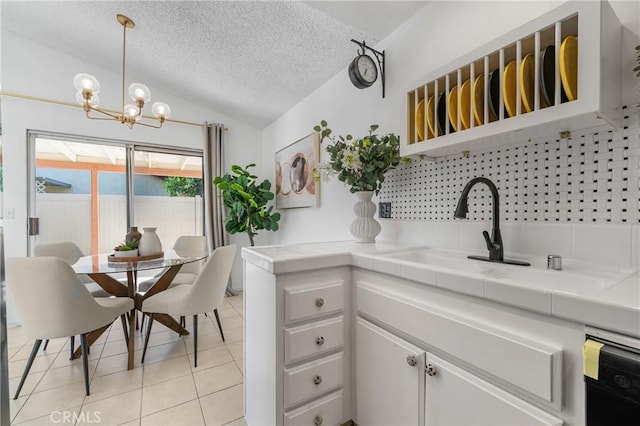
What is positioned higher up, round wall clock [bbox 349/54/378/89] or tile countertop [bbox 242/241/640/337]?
round wall clock [bbox 349/54/378/89]

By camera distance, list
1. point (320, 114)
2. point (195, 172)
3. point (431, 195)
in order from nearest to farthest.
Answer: point (431, 195) → point (320, 114) → point (195, 172)

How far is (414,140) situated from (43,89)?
3.98 m

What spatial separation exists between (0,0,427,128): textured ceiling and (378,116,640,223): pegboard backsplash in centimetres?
111

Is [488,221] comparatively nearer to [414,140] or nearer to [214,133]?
[414,140]

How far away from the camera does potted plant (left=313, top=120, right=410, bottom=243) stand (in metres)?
1.73

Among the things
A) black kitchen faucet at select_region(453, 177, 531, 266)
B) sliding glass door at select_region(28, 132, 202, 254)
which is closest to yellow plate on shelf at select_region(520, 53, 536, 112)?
black kitchen faucet at select_region(453, 177, 531, 266)

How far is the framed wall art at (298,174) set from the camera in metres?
2.90

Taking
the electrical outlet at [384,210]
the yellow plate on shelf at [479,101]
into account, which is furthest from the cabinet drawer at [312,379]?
the yellow plate on shelf at [479,101]

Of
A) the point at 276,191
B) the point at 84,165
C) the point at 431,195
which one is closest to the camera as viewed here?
the point at 431,195

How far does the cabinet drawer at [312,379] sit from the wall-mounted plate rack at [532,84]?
1151mm

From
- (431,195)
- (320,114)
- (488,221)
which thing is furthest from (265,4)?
(488,221)

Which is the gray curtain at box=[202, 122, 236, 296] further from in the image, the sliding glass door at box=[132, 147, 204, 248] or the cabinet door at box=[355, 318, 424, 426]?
the cabinet door at box=[355, 318, 424, 426]

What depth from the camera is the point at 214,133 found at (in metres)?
3.90
